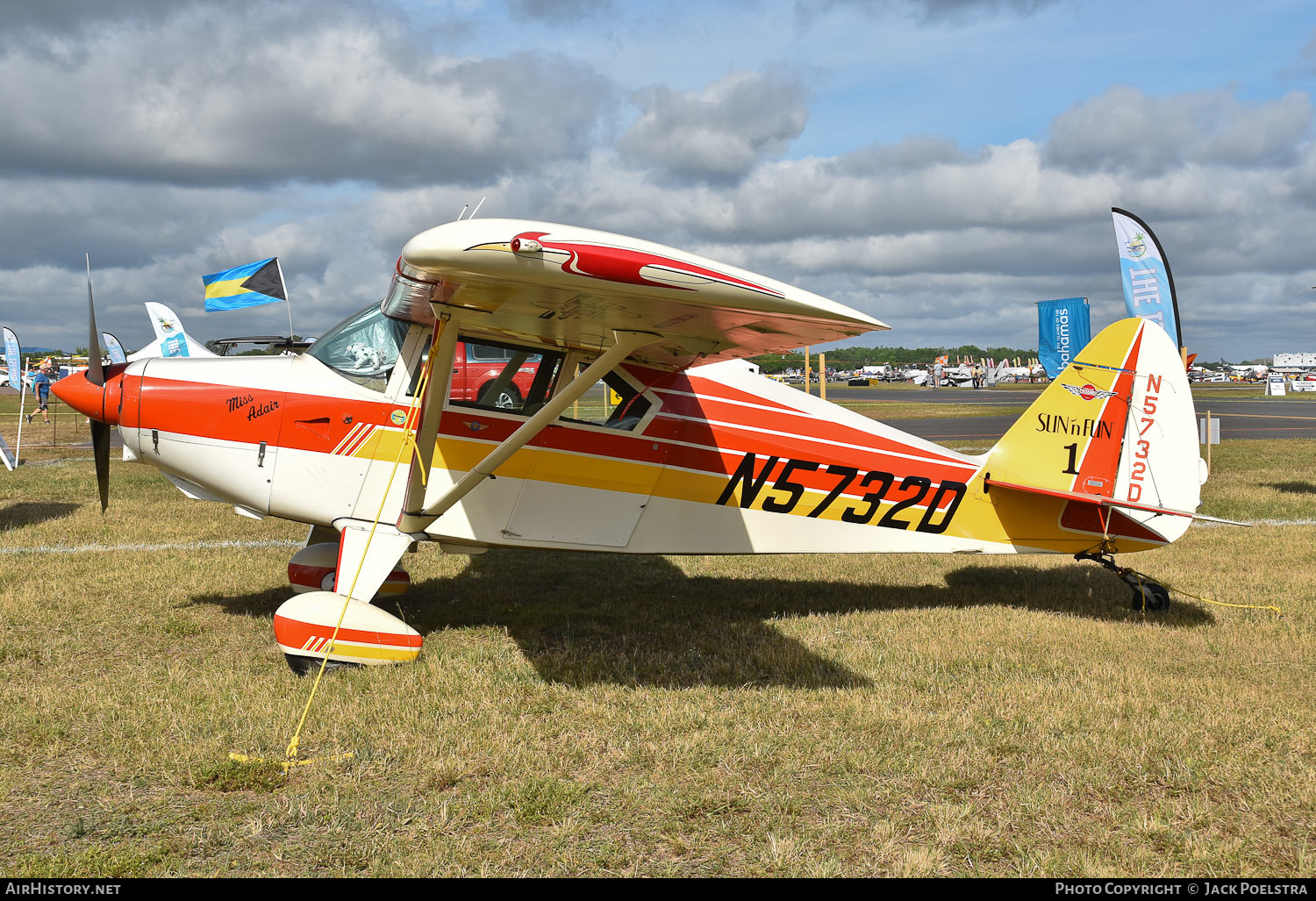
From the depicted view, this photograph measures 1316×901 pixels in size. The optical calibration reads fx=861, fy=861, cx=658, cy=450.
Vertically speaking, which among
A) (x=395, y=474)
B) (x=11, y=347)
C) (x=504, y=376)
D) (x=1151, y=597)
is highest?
(x=11, y=347)

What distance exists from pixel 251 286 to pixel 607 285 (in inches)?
552

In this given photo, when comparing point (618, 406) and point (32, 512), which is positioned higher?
point (618, 406)

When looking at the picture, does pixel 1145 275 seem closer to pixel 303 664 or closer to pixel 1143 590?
pixel 1143 590

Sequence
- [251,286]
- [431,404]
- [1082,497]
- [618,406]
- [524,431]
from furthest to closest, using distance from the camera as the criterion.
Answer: [251,286] → [1082,497] → [618,406] → [431,404] → [524,431]

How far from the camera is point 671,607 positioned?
695 centimetres

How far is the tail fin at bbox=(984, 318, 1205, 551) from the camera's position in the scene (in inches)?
255

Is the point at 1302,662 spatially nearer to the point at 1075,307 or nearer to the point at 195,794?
the point at 195,794

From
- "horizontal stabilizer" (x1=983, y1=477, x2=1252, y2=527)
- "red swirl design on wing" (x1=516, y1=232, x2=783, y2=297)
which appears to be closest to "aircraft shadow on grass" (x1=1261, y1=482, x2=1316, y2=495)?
"horizontal stabilizer" (x1=983, y1=477, x2=1252, y2=527)

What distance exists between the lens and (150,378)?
18.7 ft

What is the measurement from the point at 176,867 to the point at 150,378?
3677 mm

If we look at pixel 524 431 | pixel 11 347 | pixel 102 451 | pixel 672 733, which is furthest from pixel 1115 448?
pixel 11 347

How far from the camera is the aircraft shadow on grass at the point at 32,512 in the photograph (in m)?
10.0

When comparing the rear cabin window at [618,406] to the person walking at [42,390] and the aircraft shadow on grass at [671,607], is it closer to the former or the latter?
the aircraft shadow on grass at [671,607]
